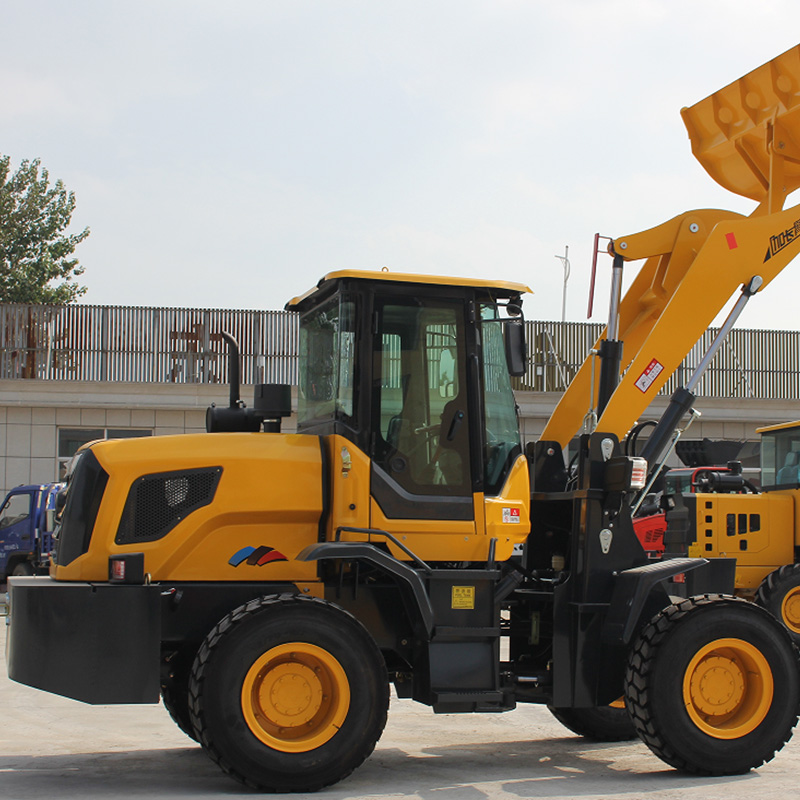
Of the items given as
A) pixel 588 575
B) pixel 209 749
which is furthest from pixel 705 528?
pixel 209 749

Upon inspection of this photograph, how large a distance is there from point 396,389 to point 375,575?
1195mm

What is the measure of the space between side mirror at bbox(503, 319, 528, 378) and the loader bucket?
9.13 ft

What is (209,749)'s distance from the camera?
6.88m

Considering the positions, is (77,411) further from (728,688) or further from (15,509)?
(728,688)

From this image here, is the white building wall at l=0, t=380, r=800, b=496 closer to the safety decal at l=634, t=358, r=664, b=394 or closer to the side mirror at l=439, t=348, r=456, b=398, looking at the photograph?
the safety decal at l=634, t=358, r=664, b=394

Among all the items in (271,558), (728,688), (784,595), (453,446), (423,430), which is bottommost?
(784,595)

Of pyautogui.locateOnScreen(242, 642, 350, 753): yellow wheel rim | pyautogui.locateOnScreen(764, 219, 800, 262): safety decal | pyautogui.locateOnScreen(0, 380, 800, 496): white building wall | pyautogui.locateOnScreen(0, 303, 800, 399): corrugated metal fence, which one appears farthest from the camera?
pyautogui.locateOnScreen(0, 303, 800, 399): corrugated metal fence

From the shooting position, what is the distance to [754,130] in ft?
30.3

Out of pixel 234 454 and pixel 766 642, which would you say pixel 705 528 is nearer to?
pixel 766 642

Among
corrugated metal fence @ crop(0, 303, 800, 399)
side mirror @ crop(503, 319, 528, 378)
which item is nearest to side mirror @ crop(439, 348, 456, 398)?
side mirror @ crop(503, 319, 528, 378)

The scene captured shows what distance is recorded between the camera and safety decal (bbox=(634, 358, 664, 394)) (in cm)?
862

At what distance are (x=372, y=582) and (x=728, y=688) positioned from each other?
2.41 m

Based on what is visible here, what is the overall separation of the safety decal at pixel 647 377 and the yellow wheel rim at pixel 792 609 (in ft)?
19.8

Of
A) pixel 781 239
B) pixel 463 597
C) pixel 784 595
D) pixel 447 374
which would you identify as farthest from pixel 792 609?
pixel 447 374
